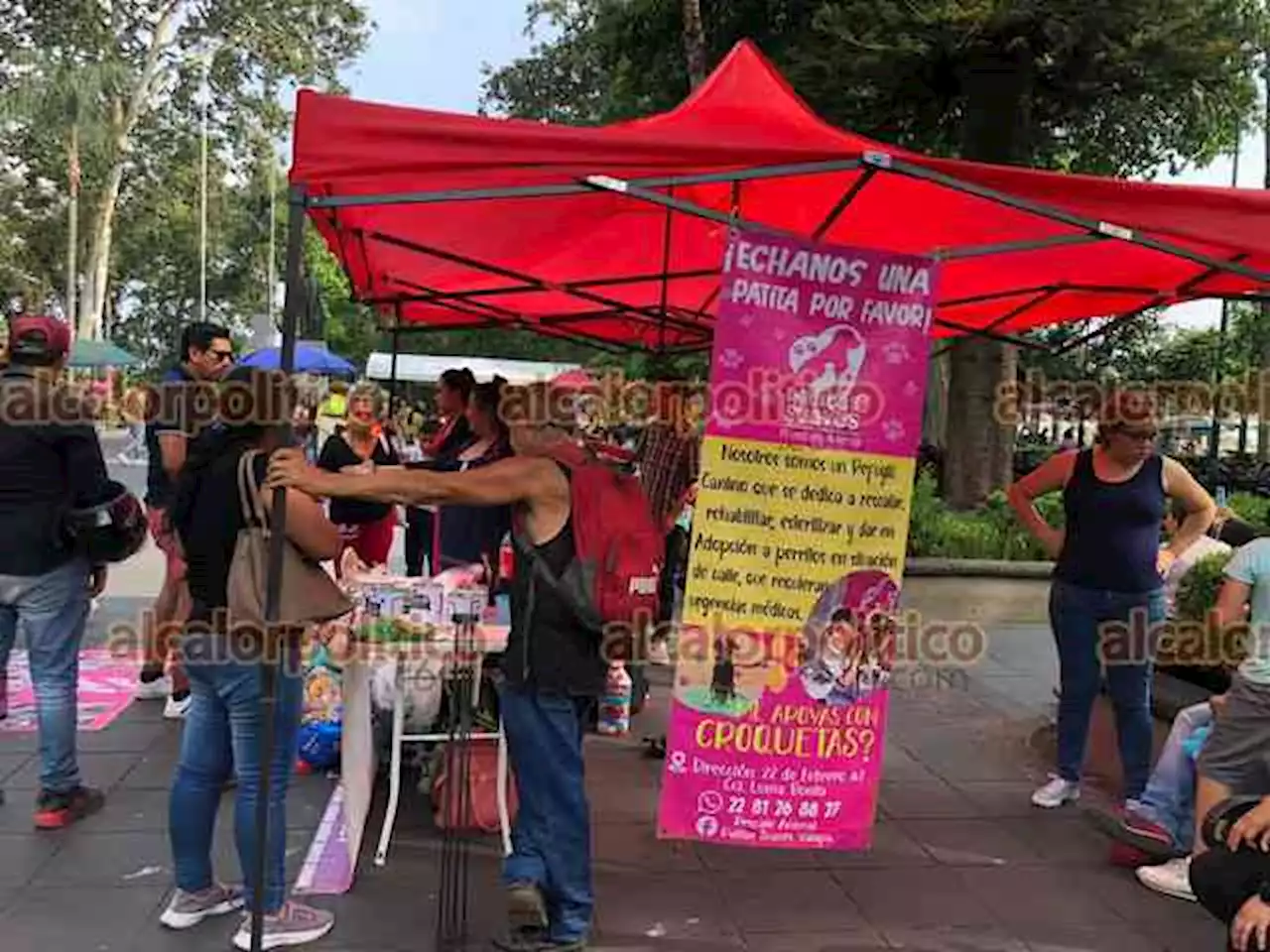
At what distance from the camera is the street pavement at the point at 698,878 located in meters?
3.72

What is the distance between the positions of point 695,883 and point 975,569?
16.8ft

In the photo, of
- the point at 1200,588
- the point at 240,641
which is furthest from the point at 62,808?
the point at 1200,588

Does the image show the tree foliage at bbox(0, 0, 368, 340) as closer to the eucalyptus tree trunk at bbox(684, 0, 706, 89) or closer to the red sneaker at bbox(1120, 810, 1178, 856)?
the eucalyptus tree trunk at bbox(684, 0, 706, 89)

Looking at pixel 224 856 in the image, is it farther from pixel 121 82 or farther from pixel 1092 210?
pixel 121 82

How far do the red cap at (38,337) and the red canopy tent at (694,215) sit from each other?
103 cm

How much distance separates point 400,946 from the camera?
3592 mm

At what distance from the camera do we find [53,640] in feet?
14.1

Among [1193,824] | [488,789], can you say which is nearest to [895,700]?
[1193,824]

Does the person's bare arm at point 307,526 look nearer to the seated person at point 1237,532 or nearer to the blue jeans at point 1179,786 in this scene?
the seated person at point 1237,532

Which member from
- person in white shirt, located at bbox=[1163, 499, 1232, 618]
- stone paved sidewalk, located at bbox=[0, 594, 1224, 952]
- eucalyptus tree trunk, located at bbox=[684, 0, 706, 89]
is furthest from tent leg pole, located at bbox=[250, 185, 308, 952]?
eucalyptus tree trunk, located at bbox=[684, 0, 706, 89]

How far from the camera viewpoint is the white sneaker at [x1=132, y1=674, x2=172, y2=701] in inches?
242

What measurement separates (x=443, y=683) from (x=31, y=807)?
171cm

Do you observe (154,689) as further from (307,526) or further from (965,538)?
(965,538)

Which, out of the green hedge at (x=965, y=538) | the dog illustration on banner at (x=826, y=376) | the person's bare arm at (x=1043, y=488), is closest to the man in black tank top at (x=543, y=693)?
the dog illustration on banner at (x=826, y=376)
